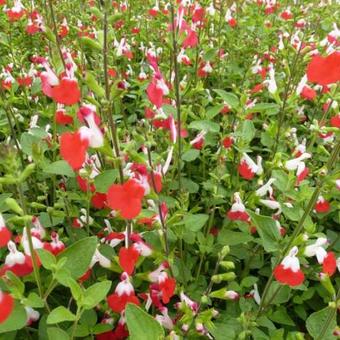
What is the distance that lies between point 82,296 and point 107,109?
534 millimetres

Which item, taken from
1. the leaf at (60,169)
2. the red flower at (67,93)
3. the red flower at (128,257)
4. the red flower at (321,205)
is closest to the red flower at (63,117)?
the leaf at (60,169)

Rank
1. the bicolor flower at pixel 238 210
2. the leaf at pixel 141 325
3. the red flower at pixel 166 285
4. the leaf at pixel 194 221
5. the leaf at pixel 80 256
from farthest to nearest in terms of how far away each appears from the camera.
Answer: the bicolor flower at pixel 238 210
the leaf at pixel 194 221
the red flower at pixel 166 285
the leaf at pixel 80 256
the leaf at pixel 141 325

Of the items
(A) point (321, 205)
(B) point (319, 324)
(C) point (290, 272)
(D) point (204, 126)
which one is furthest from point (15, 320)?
(A) point (321, 205)

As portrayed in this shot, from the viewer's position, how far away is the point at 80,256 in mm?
1409

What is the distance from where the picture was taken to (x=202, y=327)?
1.36 m

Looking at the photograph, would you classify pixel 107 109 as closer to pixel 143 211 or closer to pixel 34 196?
pixel 143 211

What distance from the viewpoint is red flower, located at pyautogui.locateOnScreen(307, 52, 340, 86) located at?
136 centimetres

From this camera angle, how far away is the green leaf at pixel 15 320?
1275 mm

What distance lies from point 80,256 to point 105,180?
247mm

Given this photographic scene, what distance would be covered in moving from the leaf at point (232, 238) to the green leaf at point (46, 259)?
0.75 meters

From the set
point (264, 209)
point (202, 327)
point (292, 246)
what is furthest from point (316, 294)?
point (202, 327)

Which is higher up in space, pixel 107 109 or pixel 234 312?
pixel 107 109

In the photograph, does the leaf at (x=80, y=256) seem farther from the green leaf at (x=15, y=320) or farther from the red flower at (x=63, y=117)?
the red flower at (x=63, y=117)

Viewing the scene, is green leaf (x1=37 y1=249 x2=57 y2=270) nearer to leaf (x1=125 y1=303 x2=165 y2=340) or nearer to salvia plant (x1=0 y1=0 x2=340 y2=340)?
salvia plant (x1=0 y1=0 x2=340 y2=340)
